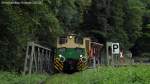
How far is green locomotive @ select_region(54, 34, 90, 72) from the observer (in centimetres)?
3616

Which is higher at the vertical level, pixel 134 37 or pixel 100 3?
pixel 100 3

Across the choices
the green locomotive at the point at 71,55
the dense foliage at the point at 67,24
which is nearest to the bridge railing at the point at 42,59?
the dense foliage at the point at 67,24

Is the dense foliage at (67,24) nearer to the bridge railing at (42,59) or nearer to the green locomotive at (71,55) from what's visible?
the bridge railing at (42,59)

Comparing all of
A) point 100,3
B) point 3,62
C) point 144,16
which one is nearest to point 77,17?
point 100,3

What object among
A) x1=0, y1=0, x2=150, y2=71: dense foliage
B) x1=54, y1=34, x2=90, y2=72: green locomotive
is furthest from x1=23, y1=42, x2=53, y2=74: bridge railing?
x1=54, y1=34, x2=90, y2=72: green locomotive

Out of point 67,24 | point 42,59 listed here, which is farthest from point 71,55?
point 67,24

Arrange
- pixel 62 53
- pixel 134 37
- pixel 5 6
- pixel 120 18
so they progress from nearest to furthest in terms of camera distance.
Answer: pixel 5 6
pixel 62 53
pixel 120 18
pixel 134 37

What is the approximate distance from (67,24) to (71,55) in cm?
1348

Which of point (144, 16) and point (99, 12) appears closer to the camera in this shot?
point (99, 12)

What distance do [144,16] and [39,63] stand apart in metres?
55.9

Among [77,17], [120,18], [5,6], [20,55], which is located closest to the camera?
[5,6]

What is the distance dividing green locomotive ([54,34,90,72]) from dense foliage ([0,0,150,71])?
1223 millimetres

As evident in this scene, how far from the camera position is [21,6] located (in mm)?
30359

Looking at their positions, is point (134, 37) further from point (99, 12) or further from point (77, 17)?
point (77, 17)
